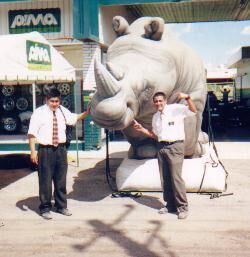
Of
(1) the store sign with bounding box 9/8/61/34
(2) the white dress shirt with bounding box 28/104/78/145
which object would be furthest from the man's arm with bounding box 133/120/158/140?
(1) the store sign with bounding box 9/8/61/34

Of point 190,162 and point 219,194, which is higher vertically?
point 190,162

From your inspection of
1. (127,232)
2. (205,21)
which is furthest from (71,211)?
(205,21)

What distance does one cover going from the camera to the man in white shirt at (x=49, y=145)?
6.09 metres

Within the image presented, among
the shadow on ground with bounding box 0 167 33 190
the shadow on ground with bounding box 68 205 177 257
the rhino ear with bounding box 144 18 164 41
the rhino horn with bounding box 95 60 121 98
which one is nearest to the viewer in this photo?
the shadow on ground with bounding box 68 205 177 257

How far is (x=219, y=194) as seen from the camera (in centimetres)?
A: 726

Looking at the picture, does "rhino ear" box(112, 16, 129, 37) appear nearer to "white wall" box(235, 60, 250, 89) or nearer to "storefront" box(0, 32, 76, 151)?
"storefront" box(0, 32, 76, 151)

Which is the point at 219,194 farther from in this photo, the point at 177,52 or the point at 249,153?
the point at 249,153

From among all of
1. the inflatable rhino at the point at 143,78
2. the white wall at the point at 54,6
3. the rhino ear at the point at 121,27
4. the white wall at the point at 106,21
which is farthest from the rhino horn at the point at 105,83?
the white wall at the point at 54,6

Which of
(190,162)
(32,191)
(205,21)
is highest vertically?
(205,21)

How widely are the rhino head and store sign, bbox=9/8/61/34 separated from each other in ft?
21.2

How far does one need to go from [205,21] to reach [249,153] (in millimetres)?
8429

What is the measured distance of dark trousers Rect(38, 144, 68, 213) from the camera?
20.1ft

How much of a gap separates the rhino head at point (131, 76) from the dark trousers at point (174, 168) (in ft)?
2.29

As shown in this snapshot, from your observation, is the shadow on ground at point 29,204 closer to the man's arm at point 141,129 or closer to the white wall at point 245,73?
the man's arm at point 141,129
